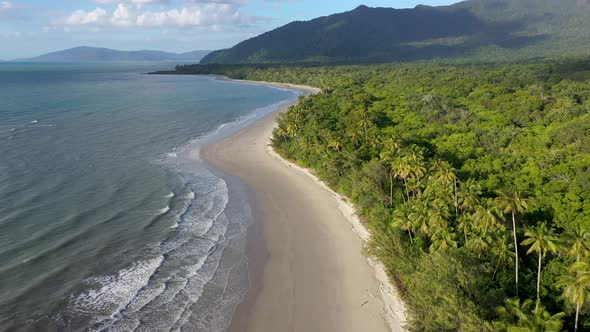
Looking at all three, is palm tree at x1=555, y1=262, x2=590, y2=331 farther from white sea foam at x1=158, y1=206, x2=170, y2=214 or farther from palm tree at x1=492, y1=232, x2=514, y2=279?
white sea foam at x1=158, y1=206, x2=170, y2=214

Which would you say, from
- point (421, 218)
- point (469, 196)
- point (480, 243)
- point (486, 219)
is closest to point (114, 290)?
point (421, 218)

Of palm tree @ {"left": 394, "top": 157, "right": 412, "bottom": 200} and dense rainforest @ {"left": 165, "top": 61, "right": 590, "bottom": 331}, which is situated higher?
palm tree @ {"left": 394, "top": 157, "right": 412, "bottom": 200}

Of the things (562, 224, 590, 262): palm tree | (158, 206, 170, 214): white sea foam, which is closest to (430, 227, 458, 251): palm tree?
(562, 224, 590, 262): palm tree

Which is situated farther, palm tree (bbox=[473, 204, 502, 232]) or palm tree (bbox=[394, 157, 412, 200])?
palm tree (bbox=[394, 157, 412, 200])

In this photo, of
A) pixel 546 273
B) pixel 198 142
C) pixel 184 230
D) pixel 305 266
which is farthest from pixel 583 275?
pixel 198 142

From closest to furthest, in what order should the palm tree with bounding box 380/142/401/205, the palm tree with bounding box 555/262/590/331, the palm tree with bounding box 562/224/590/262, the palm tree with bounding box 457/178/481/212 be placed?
the palm tree with bounding box 555/262/590/331, the palm tree with bounding box 562/224/590/262, the palm tree with bounding box 457/178/481/212, the palm tree with bounding box 380/142/401/205

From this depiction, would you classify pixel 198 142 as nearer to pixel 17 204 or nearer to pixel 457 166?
pixel 17 204

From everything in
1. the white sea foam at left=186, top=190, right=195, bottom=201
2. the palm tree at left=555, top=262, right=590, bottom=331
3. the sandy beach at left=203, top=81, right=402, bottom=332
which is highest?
the palm tree at left=555, top=262, right=590, bottom=331
